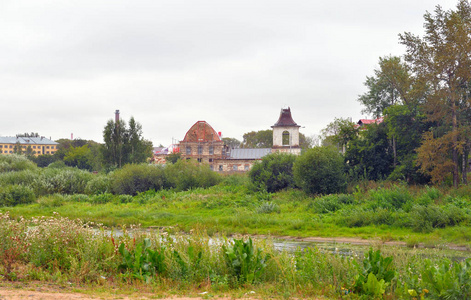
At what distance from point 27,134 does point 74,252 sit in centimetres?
17459

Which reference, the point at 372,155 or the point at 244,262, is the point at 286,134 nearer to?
the point at 372,155

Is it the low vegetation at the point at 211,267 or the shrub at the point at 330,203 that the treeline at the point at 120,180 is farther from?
the low vegetation at the point at 211,267

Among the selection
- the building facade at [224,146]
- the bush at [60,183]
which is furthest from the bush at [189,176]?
the building facade at [224,146]

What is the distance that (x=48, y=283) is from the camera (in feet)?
32.5

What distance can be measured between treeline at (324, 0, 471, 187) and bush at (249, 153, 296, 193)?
477 centimetres

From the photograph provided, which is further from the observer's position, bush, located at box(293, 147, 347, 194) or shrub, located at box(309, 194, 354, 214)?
bush, located at box(293, 147, 347, 194)

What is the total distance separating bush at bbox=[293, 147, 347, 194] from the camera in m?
31.1

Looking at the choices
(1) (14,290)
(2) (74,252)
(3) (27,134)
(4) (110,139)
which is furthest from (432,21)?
(3) (27,134)

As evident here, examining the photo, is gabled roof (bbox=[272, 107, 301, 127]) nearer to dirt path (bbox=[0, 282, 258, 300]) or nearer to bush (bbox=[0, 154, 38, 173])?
bush (bbox=[0, 154, 38, 173])

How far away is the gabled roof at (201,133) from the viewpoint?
238 ft

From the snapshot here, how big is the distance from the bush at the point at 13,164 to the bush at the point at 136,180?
1384cm

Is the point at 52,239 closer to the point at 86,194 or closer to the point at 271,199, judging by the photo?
the point at 271,199

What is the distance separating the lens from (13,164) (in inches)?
1994

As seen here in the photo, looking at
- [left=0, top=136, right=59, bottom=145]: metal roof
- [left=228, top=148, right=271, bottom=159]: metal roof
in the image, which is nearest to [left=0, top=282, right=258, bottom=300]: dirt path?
[left=228, top=148, right=271, bottom=159]: metal roof
